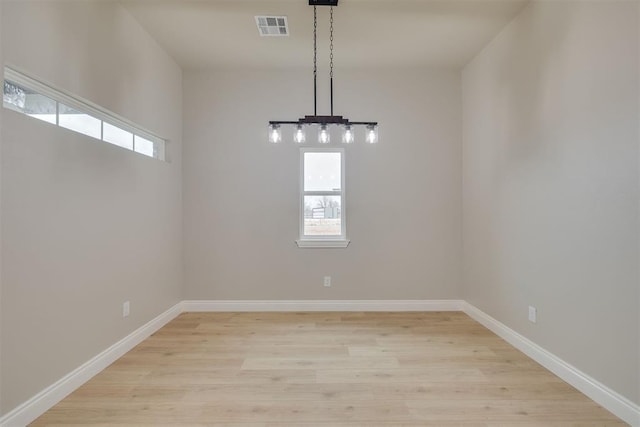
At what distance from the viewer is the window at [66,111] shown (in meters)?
1.92

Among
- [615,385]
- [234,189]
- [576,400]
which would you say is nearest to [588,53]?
[615,385]

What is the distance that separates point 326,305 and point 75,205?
2839 millimetres

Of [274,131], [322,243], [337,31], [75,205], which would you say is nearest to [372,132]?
[274,131]

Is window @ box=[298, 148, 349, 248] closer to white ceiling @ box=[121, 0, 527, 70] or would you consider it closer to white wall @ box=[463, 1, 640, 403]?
white ceiling @ box=[121, 0, 527, 70]

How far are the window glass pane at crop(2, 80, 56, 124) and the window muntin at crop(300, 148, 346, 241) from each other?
252 cm

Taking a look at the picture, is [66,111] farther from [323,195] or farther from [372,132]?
[323,195]

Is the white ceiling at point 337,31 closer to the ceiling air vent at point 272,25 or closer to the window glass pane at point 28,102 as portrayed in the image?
the ceiling air vent at point 272,25

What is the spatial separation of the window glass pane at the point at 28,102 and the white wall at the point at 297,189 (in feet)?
6.35

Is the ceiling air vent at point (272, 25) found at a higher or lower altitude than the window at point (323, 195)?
higher

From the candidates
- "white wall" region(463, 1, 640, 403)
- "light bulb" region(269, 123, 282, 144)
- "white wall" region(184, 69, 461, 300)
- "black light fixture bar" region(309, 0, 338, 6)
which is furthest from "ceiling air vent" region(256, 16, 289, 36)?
"white wall" region(463, 1, 640, 403)

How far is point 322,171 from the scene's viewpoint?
417cm

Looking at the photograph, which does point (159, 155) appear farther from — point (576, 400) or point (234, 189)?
point (576, 400)

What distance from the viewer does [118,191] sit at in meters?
2.81

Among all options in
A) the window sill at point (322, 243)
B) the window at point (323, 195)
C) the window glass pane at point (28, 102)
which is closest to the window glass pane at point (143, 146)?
the window glass pane at point (28, 102)
